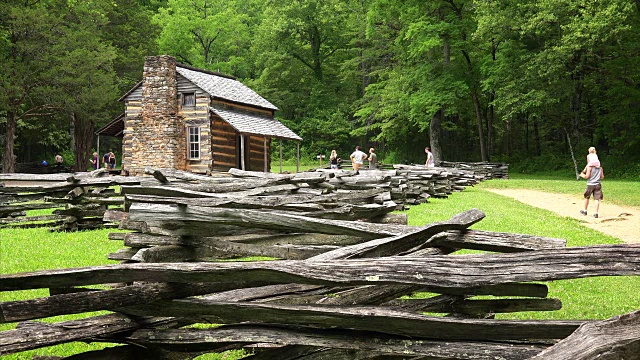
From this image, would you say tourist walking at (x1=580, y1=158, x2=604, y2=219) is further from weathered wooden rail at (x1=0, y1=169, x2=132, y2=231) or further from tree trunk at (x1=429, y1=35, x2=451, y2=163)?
tree trunk at (x1=429, y1=35, x2=451, y2=163)

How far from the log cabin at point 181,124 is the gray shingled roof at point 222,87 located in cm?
10

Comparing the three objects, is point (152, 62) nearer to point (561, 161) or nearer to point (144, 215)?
point (144, 215)

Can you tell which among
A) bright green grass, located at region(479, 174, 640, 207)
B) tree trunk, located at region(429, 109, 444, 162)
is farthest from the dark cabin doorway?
tree trunk, located at region(429, 109, 444, 162)

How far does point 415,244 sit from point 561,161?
36684 mm

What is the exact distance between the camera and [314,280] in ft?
9.58

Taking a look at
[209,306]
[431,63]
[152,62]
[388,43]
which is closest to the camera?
[209,306]

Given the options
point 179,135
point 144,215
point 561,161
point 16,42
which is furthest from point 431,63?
point 144,215

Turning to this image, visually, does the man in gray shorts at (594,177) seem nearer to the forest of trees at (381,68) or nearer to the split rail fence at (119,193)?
the split rail fence at (119,193)

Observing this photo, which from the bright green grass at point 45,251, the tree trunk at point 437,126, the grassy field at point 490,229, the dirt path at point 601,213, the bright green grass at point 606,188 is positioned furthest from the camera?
the tree trunk at point 437,126

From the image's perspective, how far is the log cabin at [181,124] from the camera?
26.7 meters

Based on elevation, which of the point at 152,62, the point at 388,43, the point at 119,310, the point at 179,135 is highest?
the point at 388,43

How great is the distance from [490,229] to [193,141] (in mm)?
19745

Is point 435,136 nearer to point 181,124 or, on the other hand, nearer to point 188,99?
point 188,99

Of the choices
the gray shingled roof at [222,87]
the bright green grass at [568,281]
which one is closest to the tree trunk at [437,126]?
the gray shingled roof at [222,87]
